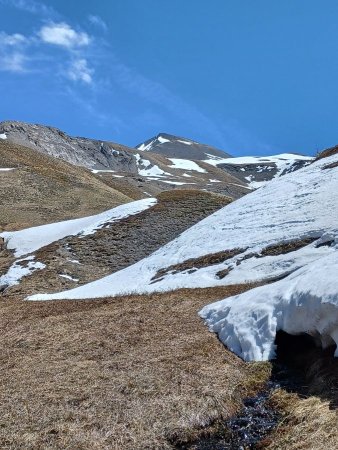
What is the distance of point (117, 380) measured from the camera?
9.82m

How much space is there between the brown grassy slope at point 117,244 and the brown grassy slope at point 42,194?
1287 centimetres

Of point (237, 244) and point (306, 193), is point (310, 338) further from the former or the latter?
point (306, 193)

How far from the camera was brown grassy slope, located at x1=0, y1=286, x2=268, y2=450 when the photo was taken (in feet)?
25.5

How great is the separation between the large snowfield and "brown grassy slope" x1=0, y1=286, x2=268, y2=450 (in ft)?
3.18

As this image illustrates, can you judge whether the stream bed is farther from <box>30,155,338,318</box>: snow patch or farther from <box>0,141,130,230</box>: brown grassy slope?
<box>0,141,130,230</box>: brown grassy slope

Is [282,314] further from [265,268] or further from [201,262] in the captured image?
[201,262]

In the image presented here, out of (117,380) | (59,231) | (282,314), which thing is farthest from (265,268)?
(59,231)

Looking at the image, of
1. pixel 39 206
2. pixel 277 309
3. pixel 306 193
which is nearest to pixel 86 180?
pixel 39 206

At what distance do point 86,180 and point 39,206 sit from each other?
20.7 metres

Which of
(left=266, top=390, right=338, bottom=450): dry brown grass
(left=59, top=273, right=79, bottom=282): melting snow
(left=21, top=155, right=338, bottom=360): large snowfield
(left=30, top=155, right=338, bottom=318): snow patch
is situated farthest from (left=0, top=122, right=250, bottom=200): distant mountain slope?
(left=266, top=390, right=338, bottom=450): dry brown grass

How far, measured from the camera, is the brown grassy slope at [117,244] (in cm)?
2788

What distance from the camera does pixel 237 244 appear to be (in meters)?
23.3


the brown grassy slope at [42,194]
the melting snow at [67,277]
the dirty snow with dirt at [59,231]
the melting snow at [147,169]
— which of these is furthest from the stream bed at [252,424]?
the melting snow at [147,169]

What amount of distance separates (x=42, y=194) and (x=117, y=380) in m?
54.1
